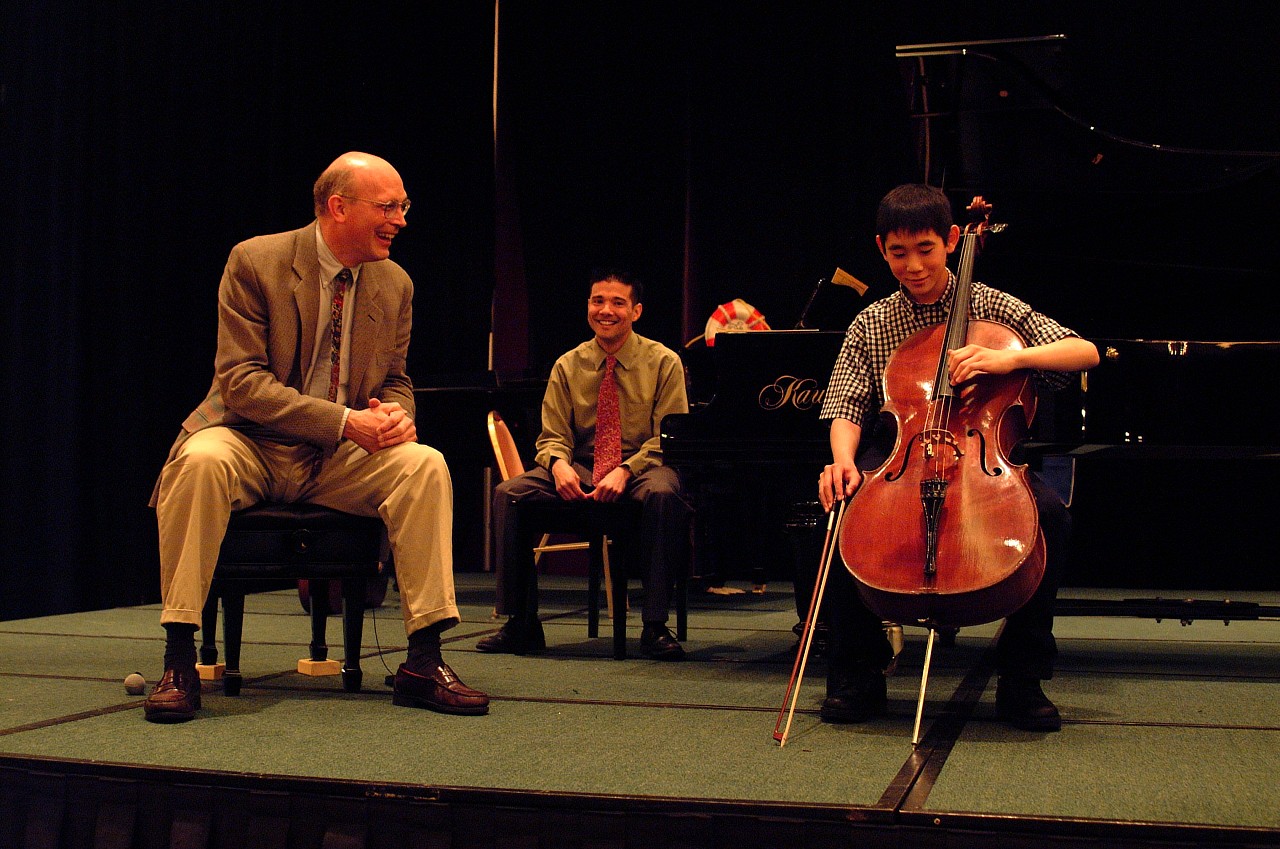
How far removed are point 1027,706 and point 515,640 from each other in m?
1.67

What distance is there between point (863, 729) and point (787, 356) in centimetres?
129

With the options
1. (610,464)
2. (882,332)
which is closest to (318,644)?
(610,464)

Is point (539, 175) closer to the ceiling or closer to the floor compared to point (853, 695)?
closer to the ceiling

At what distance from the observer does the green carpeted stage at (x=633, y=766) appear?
1.78 meters

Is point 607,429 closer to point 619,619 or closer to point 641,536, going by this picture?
point 641,536

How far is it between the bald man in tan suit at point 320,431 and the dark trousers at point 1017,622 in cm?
76

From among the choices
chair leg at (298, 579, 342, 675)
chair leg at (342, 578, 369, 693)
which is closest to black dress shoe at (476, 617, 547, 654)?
chair leg at (298, 579, 342, 675)

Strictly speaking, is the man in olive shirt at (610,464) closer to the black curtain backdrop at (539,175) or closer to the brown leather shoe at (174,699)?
the black curtain backdrop at (539,175)

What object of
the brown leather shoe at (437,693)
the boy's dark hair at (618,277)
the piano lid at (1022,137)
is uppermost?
the piano lid at (1022,137)

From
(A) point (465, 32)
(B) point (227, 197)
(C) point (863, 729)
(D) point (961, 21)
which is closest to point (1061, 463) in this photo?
(C) point (863, 729)

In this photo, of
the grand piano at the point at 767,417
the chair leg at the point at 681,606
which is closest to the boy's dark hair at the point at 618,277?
the grand piano at the point at 767,417

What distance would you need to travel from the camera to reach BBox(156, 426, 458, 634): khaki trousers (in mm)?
2547

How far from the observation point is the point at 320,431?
106 inches

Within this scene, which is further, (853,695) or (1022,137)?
(1022,137)
